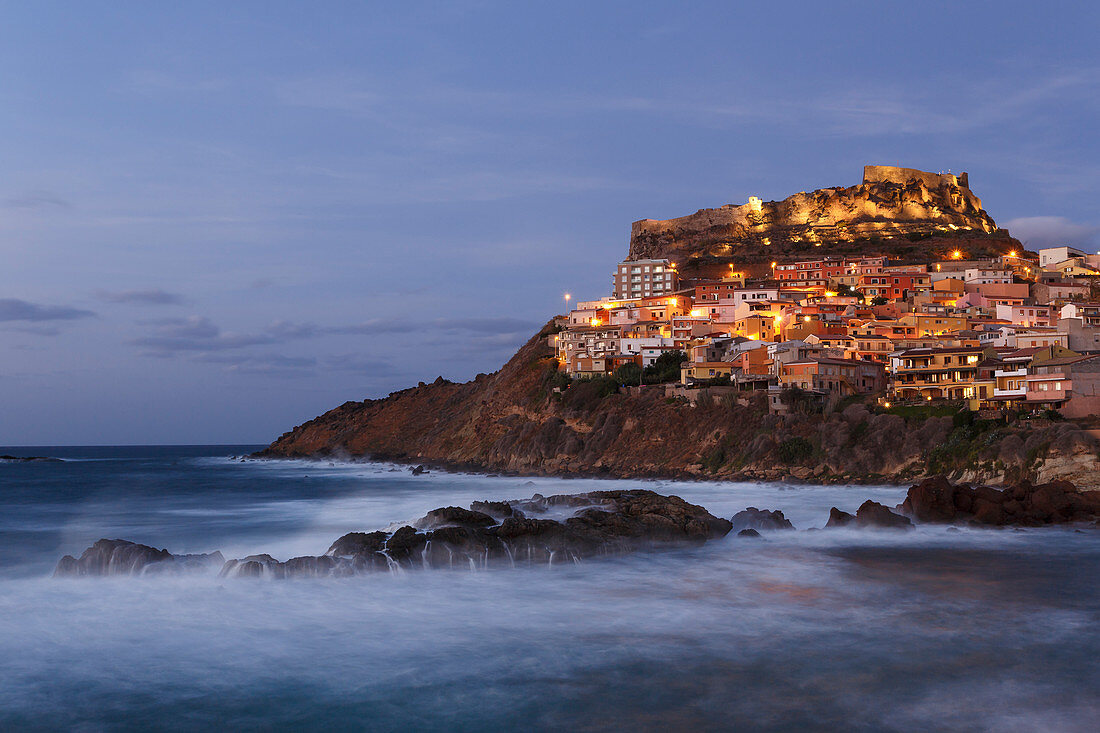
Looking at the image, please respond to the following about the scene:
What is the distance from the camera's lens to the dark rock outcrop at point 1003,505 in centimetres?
2817

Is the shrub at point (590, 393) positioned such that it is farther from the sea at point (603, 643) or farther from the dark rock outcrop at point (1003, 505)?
the sea at point (603, 643)

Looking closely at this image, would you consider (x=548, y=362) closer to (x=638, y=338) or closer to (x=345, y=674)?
(x=638, y=338)

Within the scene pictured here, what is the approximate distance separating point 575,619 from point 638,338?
55.9 metres

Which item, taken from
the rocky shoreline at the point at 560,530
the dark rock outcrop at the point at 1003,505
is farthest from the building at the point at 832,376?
the dark rock outcrop at the point at 1003,505

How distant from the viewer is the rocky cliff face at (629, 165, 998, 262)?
10706 cm

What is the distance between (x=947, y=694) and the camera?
1223 cm

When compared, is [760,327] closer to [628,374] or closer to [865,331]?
[865,331]

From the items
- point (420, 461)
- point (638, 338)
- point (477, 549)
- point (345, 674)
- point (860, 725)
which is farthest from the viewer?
point (420, 461)

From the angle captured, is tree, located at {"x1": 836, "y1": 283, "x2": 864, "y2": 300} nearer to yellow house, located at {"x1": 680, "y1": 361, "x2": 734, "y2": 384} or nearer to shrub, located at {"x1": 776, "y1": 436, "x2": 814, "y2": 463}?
yellow house, located at {"x1": 680, "y1": 361, "x2": 734, "y2": 384}

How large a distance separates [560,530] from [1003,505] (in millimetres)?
16100

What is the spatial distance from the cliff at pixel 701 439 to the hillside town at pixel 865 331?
264 cm

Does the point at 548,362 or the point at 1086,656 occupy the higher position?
the point at 548,362

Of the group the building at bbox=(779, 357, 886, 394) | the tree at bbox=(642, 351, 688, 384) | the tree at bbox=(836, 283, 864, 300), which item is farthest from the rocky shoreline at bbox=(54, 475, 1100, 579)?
the tree at bbox=(836, 283, 864, 300)

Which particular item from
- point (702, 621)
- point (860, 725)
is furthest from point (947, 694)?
point (702, 621)
